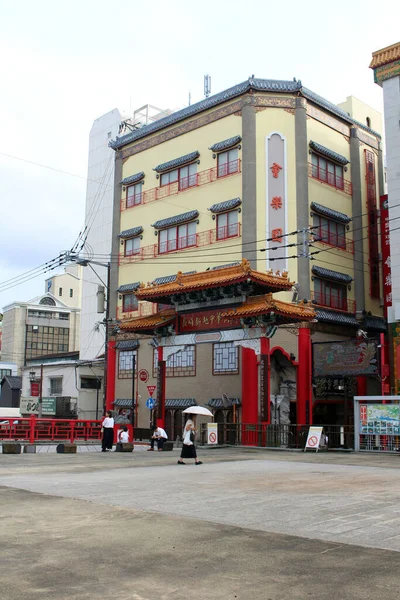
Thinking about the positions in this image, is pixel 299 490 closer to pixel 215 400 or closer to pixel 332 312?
pixel 215 400

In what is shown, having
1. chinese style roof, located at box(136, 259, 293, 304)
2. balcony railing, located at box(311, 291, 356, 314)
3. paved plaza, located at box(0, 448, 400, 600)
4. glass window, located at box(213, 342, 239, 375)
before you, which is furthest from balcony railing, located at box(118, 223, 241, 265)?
paved plaza, located at box(0, 448, 400, 600)

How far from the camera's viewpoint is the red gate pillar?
34000 mm

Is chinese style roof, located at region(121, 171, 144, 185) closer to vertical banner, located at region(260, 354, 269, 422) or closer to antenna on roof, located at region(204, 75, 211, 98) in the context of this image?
antenna on roof, located at region(204, 75, 211, 98)

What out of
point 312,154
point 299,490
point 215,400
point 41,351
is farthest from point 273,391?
point 41,351

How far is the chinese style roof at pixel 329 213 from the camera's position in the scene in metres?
37.4

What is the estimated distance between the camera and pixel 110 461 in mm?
20656

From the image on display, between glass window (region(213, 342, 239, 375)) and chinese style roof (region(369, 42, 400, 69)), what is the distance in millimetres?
17395

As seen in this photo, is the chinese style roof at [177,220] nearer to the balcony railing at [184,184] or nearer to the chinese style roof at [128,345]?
the balcony railing at [184,184]

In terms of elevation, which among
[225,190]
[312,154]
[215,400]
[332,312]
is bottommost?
[215,400]

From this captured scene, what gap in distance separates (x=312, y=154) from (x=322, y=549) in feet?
112

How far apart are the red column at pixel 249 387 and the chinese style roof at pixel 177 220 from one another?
32.0 ft

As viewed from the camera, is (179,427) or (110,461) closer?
(110,461)

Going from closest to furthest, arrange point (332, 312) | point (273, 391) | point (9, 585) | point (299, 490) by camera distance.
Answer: point (9, 585), point (299, 490), point (273, 391), point (332, 312)

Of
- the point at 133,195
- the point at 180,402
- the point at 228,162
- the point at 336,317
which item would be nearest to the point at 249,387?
the point at 180,402
